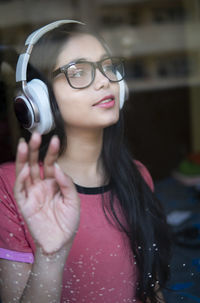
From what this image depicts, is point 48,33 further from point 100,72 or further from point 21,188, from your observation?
point 21,188

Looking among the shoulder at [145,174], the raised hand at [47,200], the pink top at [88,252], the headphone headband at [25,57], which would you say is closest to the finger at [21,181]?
the raised hand at [47,200]

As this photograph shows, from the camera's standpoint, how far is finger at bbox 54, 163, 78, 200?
0.62m

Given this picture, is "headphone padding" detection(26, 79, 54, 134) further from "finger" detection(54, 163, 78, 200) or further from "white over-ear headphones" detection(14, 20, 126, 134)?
"finger" detection(54, 163, 78, 200)

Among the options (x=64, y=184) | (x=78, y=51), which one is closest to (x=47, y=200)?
(x=64, y=184)

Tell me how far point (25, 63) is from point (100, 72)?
16 centimetres

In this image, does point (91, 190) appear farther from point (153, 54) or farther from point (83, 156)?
point (153, 54)

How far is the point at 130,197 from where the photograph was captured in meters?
0.98

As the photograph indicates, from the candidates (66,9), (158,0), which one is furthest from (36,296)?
(158,0)

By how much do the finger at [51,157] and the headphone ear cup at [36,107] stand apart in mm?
192

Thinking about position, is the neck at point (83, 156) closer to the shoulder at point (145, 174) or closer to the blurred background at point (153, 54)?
the shoulder at point (145, 174)

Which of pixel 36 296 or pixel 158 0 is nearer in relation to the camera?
pixel 36 296

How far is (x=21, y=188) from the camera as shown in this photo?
1.98 feet

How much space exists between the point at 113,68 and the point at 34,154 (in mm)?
394

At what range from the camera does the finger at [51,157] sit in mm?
602
